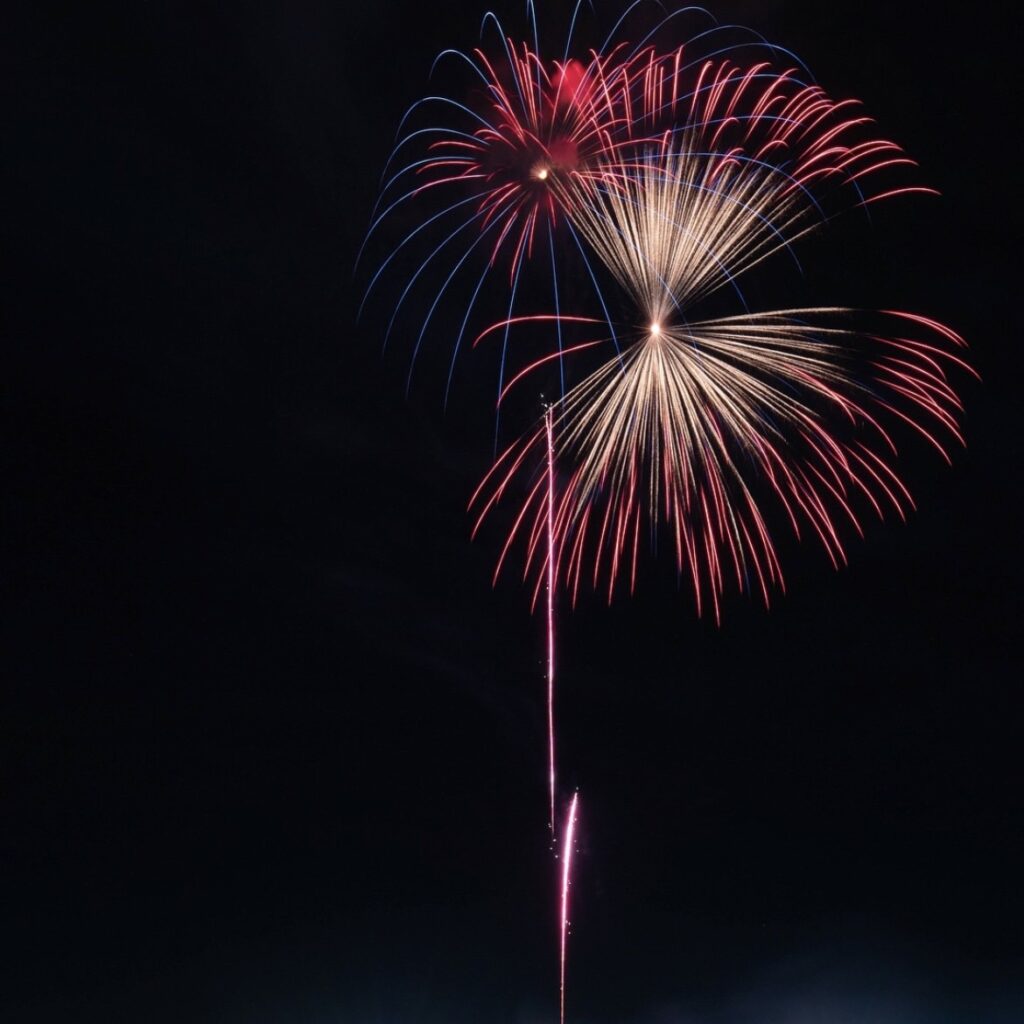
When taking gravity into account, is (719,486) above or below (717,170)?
below

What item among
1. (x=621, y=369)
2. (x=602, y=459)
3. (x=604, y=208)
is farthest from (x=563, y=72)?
(x=602, y=459)

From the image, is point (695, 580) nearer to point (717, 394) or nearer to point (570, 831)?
point (717, 394)

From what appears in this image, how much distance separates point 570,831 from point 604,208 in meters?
9.34

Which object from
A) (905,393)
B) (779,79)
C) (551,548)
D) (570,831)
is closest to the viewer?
(779,79)

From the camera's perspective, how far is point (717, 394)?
11688 mm

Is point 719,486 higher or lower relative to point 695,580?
higher

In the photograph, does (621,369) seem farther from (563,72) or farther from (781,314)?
(563,72)

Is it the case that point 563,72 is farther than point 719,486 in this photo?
No

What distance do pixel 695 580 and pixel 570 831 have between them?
6.31m

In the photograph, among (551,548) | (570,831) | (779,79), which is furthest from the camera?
(570,831)

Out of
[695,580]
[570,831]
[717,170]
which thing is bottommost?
[570,831]

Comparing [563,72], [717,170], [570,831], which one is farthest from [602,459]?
[570,831]

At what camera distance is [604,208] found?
1113 cm

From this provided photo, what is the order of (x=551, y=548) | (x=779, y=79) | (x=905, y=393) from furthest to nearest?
1. (x=551, y=548)
2. (x=905, y=393)
3. (x=779, y=79)
